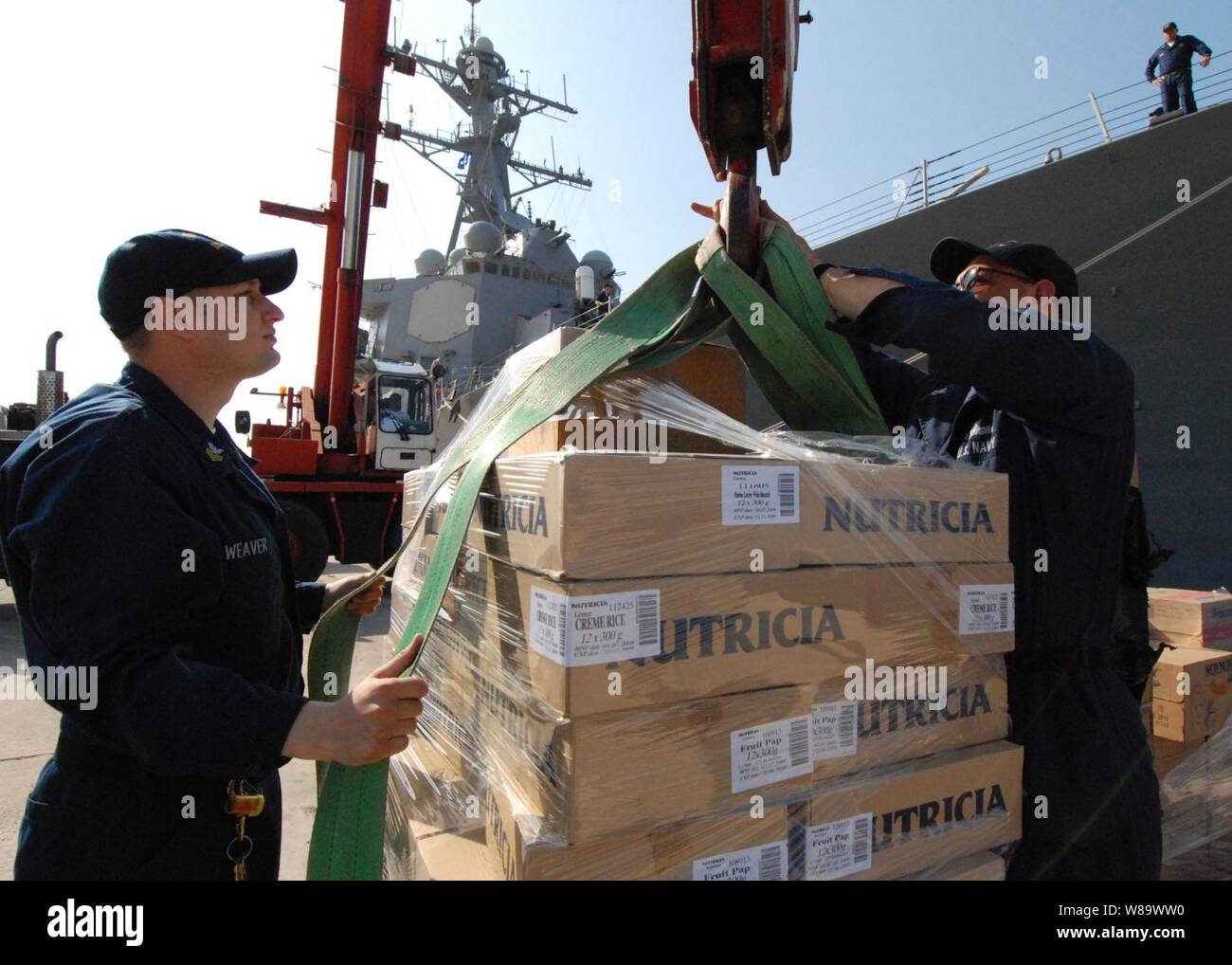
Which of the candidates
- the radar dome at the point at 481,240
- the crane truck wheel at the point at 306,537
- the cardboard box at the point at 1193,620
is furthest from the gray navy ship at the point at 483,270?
the cardboard box at the point at 1193,620

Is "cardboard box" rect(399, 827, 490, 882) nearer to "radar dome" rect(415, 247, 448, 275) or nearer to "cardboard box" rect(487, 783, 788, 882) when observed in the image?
"cardboard box" rect(487, 783, 788, 882)

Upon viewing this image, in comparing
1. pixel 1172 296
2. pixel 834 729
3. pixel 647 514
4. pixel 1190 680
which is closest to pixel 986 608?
pixel 834 729

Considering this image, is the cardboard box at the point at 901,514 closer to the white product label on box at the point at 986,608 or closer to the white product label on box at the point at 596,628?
the white product label on box at the point at 986,608

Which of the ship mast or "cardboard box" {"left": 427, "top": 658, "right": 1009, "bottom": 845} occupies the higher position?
the ship mast

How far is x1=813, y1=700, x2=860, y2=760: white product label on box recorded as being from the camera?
130 centimetres

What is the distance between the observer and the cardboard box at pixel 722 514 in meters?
1.10

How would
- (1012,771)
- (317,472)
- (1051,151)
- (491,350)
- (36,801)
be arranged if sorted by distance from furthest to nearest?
(491,350) → (317,472) → (1051,151) → (1012,771) → (36,801)

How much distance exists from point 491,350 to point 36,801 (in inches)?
687

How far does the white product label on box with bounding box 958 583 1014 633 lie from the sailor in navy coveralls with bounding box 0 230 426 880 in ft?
3.38

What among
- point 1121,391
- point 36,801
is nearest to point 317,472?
point 36,801

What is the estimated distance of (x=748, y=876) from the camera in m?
1.23

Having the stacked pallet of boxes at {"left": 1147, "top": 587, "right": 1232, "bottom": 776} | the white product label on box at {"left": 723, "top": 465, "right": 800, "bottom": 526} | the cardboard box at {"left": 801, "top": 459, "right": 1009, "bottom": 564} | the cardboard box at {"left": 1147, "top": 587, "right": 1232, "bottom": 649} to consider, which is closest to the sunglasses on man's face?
the cardboard box at {"left": 801, "top": 459, "right": 1009, "bottom": 564}

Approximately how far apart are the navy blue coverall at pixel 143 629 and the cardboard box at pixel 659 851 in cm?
41
